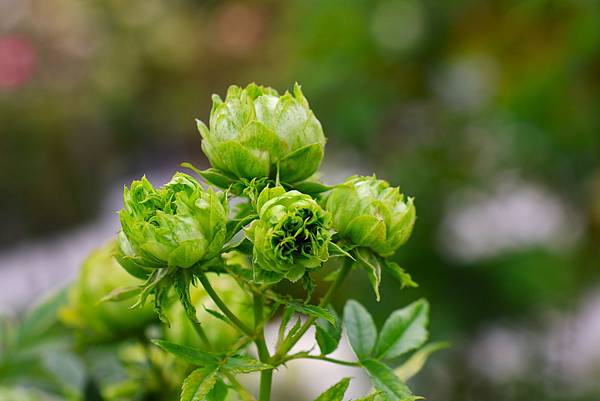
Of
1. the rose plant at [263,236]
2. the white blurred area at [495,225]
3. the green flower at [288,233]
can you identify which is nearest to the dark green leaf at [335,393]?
the rose plant at [263,236]

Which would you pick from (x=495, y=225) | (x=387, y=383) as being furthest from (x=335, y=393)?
(x=495, y=225)

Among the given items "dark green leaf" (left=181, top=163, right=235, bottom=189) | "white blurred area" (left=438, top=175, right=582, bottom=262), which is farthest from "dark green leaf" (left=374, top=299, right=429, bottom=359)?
"white blurred area" (left=438, top=175, right=582, bottom=262)

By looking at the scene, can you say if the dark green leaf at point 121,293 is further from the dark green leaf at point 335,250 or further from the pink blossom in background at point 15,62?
the pink blossom in background at point 15,62

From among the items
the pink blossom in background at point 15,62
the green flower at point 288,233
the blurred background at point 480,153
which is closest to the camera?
the green flower at point 288,233

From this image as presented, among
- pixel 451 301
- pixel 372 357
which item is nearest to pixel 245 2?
pixel 451 301

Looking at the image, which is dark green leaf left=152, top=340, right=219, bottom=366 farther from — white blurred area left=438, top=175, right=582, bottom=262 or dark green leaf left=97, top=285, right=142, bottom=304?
white blurred area left=438, top=175, right=582, bottom=262

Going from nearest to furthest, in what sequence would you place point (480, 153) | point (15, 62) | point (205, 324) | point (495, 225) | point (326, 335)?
point (326, 335)
point (205, 324)
point (480, 153)
point (495, 225)
point (15, 62)

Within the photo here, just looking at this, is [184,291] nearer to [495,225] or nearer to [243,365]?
[243,365]
